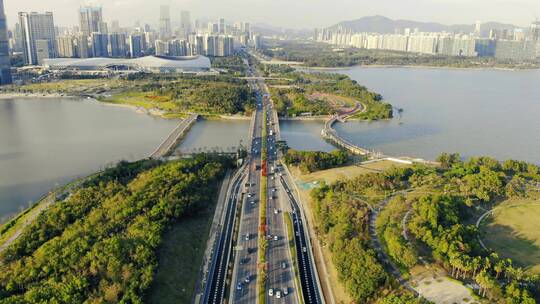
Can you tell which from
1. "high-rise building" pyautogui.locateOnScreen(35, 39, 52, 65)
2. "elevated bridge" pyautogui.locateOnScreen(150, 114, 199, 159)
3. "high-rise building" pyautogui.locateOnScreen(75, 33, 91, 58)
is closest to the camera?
"elevated bridge" pyautogui.locateOnScreen(150, 114, 199, 159)

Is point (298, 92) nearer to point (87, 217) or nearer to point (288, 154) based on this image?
point (288, 154)

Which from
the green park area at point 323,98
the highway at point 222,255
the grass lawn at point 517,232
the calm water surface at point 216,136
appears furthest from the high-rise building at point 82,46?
the grass lawn at point 517,232

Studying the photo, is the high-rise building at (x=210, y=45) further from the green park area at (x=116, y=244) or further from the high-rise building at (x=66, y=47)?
the green park area at (x=116, y=244)

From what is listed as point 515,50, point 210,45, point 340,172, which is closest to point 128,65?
point 210,45

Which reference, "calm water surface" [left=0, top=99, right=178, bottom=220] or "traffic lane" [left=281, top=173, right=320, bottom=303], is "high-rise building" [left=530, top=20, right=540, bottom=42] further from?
"traffic lane" [left=281, top=173, right=320, bottom=303]

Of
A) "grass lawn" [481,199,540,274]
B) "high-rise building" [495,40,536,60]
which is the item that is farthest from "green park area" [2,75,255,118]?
"high-rise building" [495,40,536,60]

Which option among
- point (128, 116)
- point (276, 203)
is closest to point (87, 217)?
point (276, 203)
